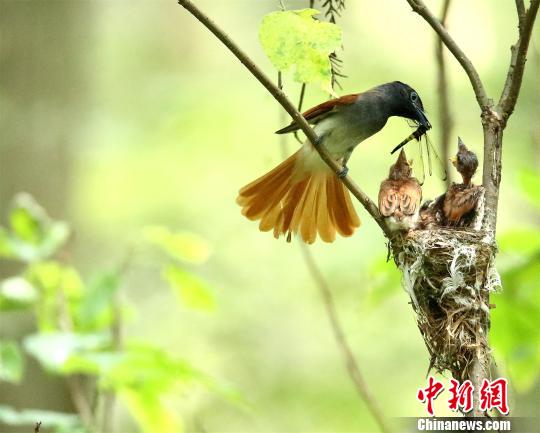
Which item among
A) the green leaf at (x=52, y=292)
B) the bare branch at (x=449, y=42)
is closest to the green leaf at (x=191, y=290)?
the green leaf at (x=52, y=292)

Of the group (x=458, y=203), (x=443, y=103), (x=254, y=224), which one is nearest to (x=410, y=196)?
(x=458, y=203)

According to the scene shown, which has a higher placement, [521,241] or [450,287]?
[521,241]

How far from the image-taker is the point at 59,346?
269 cm

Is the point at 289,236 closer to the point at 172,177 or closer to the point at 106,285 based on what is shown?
the point at 106,285

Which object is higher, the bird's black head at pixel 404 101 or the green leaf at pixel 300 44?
the bird's black head at pixel 404 101

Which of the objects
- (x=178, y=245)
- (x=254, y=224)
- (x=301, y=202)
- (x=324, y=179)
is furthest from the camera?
(x=254, y=224)

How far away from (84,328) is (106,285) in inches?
8.4

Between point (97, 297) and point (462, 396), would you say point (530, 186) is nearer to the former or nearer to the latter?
point (462, 396)

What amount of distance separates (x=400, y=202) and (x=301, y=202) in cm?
83

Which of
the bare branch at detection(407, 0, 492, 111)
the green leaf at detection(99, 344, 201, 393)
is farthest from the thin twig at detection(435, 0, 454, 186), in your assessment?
the green leaf at detection(99, 344, 201, 393)

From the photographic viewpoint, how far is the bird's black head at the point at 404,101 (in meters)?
3.51

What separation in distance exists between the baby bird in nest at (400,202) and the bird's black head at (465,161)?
8.0 inches

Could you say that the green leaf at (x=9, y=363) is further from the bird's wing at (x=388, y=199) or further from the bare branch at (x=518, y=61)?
the bare branch at (x=518, y=61)

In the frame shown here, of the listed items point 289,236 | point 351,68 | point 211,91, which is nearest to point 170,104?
point 211,91
